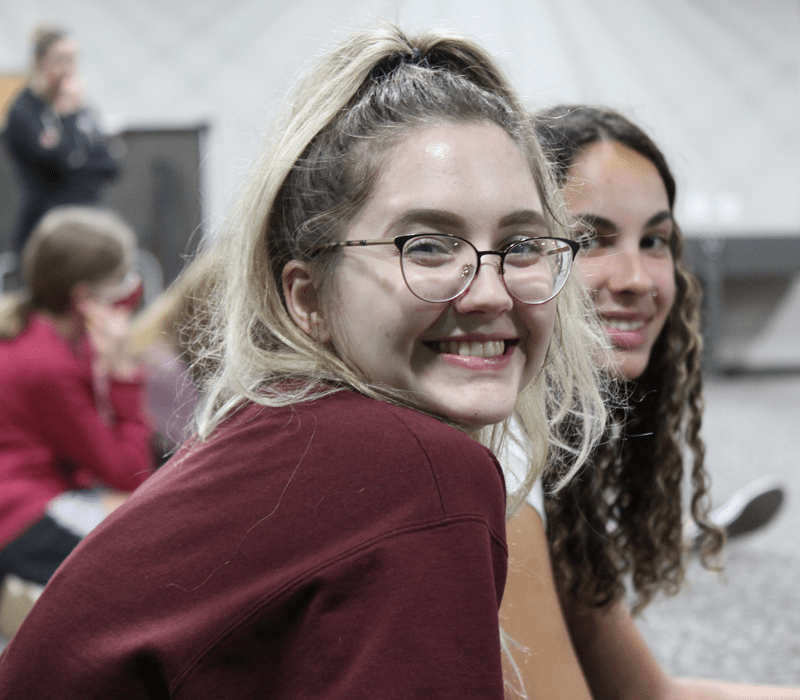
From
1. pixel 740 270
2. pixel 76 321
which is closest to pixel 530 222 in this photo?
pixel 76 321

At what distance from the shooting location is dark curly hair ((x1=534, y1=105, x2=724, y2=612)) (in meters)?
0.99

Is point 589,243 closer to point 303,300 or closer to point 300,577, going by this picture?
point 303,300

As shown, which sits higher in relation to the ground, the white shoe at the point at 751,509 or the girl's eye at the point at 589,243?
the girl's eye at the point at 589,243

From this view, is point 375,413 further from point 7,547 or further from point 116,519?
point 7,547

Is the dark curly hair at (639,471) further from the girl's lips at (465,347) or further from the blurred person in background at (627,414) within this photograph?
the girl's lips at (465,347)

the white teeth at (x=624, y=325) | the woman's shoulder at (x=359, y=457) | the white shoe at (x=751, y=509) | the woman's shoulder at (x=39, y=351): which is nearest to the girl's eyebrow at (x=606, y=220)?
the white teeth at (x=624, y=325)

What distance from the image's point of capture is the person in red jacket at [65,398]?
173 cm

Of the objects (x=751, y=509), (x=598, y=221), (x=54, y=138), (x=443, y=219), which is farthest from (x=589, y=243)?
(x=54, y=138)

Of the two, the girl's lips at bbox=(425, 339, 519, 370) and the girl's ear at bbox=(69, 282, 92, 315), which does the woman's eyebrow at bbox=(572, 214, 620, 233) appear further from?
the girl's ear at bbox=(69, 282, 92, 315)

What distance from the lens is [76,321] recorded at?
2.00 meters

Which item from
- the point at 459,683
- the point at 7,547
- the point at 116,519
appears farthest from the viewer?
the point at 7,547


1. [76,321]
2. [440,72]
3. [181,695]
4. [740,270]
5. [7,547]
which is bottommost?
[740,270]

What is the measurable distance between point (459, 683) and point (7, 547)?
59.9 inches

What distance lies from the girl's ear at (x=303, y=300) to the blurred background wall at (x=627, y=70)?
4791mm
